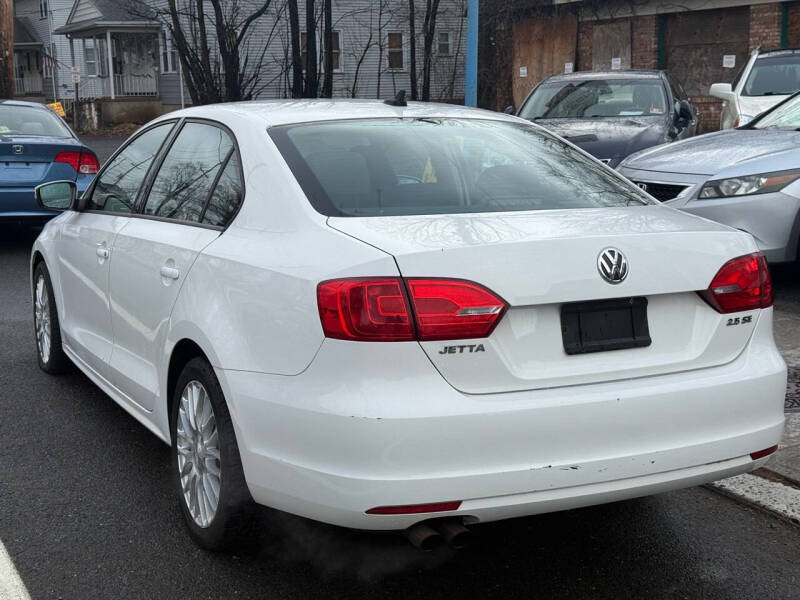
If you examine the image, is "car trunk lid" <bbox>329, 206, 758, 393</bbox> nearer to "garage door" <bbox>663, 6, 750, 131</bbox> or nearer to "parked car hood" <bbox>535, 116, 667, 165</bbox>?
"parked car hood" <bbox>535, 116, 667, 165</bbox>

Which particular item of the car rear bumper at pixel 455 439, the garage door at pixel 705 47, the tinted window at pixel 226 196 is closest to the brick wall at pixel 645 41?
the garage door at pixel 705 47

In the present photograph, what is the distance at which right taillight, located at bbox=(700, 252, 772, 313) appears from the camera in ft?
11.3

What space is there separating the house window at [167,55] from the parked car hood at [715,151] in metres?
35.7

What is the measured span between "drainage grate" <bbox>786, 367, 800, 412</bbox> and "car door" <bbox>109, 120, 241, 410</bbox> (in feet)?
9.90

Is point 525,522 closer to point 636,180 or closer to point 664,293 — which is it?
point 664,293

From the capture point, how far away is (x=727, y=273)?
3.46 metres

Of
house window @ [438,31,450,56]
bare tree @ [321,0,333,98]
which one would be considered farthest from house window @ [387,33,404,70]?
bare tree @ [321,0,333,98]

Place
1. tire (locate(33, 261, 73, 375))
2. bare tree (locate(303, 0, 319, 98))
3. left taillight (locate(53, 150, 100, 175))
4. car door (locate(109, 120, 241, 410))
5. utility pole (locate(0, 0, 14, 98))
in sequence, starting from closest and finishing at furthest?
car door (locate(109, 120, 241, 410))
tire (locate(33, 261, 73, 375))
left taillight (locate(53, 150, 100, 175))
utility pole (locate(0, 0, 14, 98))
bare tree (locate(303, 0, 319, 98))

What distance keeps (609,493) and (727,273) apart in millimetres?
820

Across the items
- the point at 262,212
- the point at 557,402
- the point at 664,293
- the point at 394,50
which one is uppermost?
the point at 394,50

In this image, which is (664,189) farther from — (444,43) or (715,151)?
(444,43)

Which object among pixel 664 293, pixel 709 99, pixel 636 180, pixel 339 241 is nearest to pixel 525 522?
pixel 664 293

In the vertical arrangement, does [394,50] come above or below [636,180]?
above

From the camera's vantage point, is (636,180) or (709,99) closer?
(636,180)
